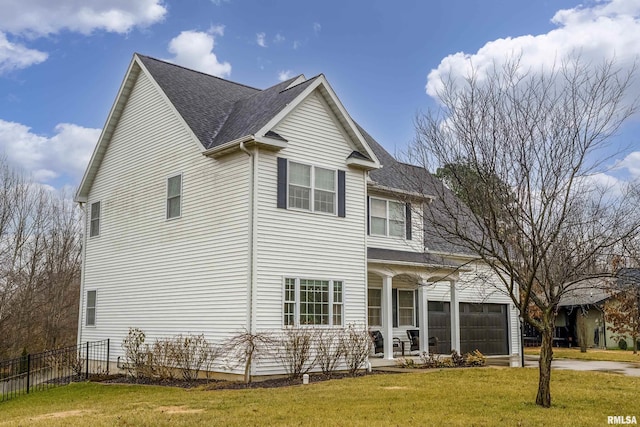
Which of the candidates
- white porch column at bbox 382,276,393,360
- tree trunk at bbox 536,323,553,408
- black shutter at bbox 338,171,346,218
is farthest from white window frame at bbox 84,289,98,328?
tree trunk at bbox 536,323,553,408

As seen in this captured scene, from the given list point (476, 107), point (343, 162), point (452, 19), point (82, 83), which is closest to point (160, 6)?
point (82, 83)

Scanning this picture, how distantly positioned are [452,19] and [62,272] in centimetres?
2640

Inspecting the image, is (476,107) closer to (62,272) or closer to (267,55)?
(267,55)

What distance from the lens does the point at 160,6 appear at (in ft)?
61.6

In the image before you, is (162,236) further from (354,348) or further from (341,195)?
(354,348)

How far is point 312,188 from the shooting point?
57.1 feet

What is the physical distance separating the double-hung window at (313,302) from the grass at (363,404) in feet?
6.26

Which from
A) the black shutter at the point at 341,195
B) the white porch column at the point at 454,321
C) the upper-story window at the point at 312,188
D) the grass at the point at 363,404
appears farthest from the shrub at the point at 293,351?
the white porch column at the point at 454,321

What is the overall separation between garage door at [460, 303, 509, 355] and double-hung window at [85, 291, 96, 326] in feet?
42.8

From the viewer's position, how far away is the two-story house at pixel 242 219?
1627 cm

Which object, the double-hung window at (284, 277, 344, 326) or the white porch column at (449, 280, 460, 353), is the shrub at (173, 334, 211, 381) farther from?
the white porch column at (449, 280, 460, 353)

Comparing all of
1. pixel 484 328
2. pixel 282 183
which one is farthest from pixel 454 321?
pixel 282 183

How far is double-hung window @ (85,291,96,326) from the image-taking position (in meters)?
21.9

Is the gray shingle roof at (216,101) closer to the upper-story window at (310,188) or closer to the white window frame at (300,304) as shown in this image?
the upper-story window at (310,188)
